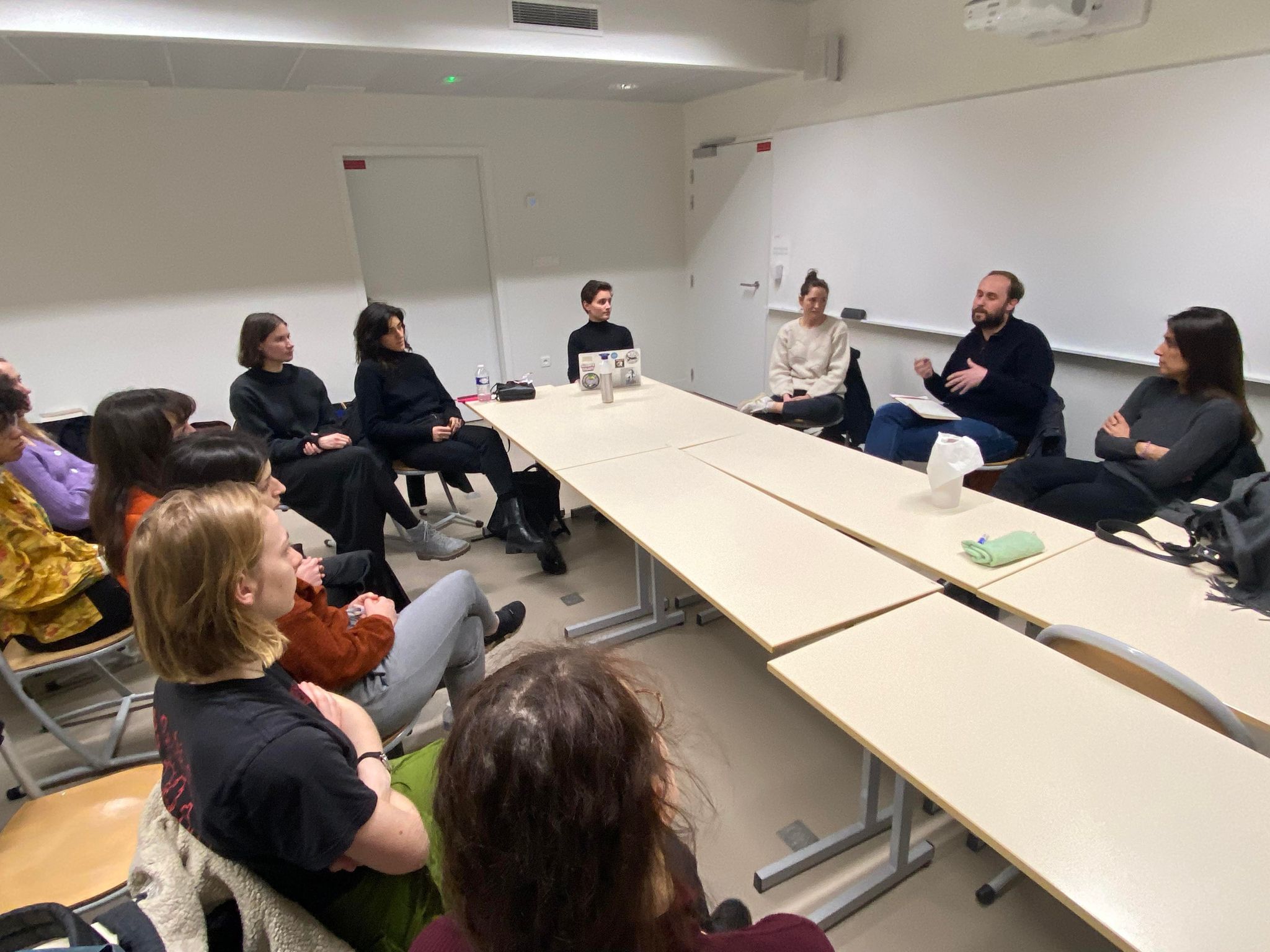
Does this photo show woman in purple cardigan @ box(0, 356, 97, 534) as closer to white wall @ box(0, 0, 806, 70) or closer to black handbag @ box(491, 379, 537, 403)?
white wall @ box(0, 0, 806, 70)

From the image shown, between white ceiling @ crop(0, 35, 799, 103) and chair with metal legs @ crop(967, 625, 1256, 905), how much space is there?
368cm

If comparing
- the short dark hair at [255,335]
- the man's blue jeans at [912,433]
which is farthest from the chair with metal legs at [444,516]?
the man's blue jeans at [912,433]

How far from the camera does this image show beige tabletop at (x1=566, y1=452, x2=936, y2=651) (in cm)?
151

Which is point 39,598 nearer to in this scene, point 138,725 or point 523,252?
point 138,725

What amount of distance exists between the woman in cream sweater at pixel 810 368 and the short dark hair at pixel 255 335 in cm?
231

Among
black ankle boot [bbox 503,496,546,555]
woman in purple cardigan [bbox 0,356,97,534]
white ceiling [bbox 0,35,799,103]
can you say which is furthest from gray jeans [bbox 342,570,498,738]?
white ceiling [bbox 0,35,799,103]

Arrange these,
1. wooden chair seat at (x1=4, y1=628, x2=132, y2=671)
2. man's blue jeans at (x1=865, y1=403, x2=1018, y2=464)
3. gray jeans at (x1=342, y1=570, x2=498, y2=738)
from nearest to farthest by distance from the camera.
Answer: gray jeans at (x1=342, y1=570, x2=498, y2=738)
wooden chair seat at (x1=4, y1=628, x2=132, y2=671)
man's blue jeans at (x1=865, y1=403, x2=1018, y2=464)

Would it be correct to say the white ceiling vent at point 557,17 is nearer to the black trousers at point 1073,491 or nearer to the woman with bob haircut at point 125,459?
the woman with bob haircut at point 125,459

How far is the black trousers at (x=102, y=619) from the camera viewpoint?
6.33ft

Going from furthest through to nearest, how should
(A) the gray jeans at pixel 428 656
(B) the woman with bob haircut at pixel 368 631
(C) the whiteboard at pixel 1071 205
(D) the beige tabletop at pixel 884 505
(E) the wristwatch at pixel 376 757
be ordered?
(C) the whiteboard at pixel 1071 205 → (D) the beige tabletop at pixel 884 505 → (A) the gray jeans at pixel 428 656 → (B) the woman with bob haircut at pixel 368 631 → (E) the wristwatch at pixel 376 757

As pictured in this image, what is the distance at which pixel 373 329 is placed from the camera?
3168 millimetres

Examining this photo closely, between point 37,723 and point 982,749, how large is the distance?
9.29 feet

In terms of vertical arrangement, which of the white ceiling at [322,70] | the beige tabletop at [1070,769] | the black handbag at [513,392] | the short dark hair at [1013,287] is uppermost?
the white ceiling at [322,70]

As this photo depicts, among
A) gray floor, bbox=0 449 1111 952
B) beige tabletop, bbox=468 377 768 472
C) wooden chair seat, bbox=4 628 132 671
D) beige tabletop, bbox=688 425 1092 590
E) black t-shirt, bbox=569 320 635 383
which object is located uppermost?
black t-shirt, bbox=569 320 635 383
